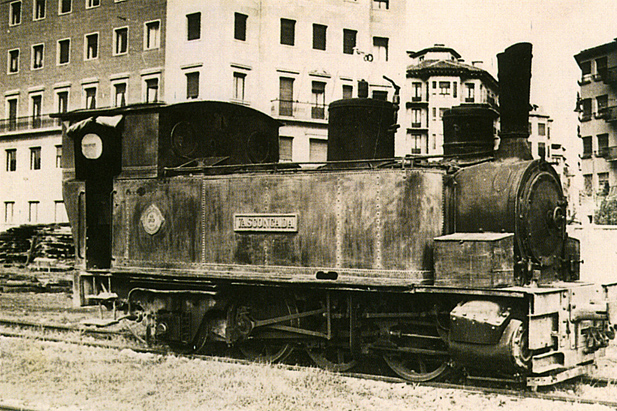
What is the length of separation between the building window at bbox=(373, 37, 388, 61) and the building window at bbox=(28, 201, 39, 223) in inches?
776

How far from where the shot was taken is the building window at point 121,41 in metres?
34.2

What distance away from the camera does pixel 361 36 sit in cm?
3416

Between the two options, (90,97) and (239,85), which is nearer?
(239,85)

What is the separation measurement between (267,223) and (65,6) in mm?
33005

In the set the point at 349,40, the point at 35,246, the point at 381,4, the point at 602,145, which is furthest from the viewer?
the point at 381,4

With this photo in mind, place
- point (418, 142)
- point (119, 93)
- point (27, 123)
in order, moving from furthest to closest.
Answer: point (418, 142)
point (27, 123)
point (119, 93)

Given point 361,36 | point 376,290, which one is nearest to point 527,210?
point 376,290

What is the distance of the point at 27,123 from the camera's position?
3700 centimetres

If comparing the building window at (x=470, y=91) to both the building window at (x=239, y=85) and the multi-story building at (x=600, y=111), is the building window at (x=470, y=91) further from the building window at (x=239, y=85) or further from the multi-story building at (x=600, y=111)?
the multi-story building at (x=600, y=111)

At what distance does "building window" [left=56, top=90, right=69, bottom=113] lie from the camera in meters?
36.2

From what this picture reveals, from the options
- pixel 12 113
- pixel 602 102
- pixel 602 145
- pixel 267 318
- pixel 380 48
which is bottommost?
pixel 267 318

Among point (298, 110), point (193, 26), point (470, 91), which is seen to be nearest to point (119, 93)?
point (193, 26)

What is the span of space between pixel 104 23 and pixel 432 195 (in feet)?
103

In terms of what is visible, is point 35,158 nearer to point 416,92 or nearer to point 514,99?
point 416,92
